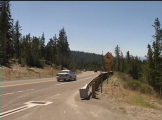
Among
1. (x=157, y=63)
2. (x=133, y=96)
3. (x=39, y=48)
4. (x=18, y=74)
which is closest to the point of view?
(x=133, y=96)

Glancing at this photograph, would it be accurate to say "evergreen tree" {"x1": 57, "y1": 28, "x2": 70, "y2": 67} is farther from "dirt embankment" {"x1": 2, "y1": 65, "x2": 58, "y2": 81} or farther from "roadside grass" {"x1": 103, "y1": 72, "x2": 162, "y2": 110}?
"roadside grass" {"x1": 103, "y1": 72, "x2": 162, "y2": 110}

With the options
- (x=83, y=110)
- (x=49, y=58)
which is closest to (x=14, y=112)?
(x=83, y=110)

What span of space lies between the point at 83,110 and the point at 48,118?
227 cm

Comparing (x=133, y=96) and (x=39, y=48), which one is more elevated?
(x=39, y=48)

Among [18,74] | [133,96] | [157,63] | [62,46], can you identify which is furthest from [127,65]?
[133,96]

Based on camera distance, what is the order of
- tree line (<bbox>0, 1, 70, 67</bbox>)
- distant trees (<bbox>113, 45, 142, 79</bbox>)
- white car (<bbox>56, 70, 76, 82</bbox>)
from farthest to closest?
distant trees (<bbox>113, 45, 142, 79</bbox>), tree line (<bbox>0, 1, 70, 67</bbox>), white car (<bbox>56, 70, 76, 82</bbox>)

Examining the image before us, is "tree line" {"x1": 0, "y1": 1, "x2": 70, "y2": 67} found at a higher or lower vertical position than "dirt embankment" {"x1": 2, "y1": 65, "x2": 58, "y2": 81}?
higher

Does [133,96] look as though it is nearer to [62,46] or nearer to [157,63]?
[157,63]

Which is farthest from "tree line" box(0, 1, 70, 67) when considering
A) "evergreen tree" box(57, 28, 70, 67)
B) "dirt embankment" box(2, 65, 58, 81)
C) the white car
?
the white car

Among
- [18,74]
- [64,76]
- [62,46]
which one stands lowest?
[64,76]

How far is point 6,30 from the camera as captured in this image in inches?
2623

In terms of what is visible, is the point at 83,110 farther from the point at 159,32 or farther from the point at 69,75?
the point at 159,32

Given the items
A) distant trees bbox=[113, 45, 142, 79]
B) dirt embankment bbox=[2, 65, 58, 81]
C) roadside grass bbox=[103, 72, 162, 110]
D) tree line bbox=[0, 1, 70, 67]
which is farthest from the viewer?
distant trees bbox=[113, 45, 142, 79]

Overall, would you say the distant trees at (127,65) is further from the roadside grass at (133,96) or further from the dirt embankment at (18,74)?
the roadside grass at (133,96)
